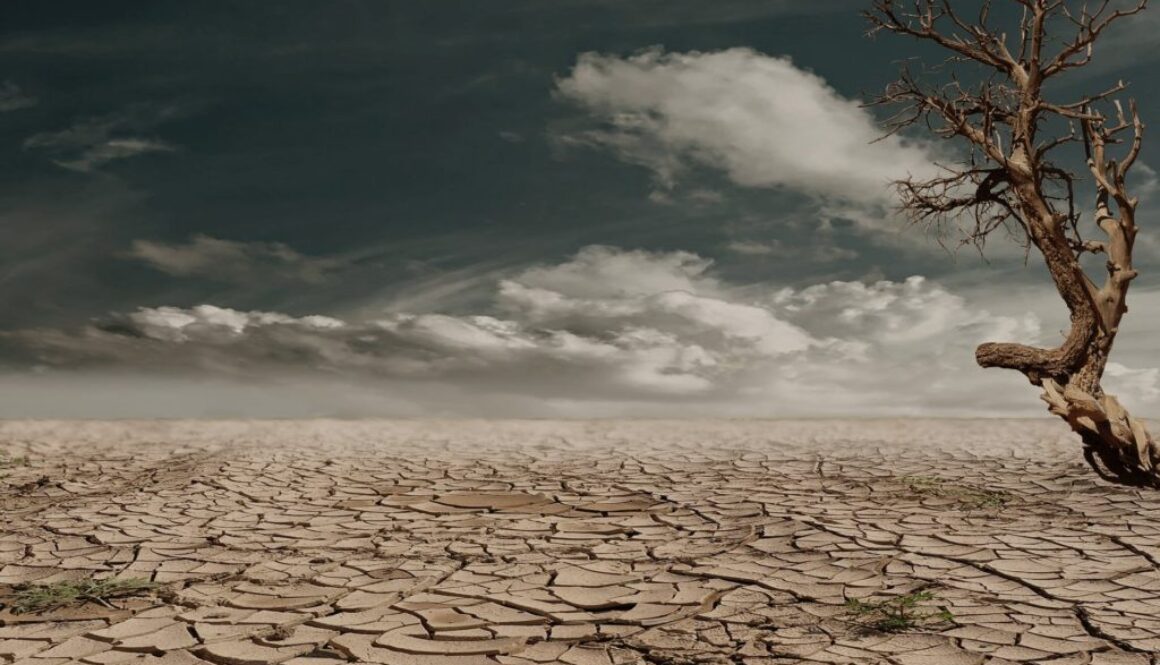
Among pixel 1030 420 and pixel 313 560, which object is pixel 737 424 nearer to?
pixel 1030 420

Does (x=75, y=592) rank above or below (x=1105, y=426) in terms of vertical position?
below

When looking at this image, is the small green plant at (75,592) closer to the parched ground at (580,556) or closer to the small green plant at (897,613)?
the parched ground at (580,556)

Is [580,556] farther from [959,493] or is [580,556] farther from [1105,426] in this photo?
[1105,426]

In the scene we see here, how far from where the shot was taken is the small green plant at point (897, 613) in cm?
301

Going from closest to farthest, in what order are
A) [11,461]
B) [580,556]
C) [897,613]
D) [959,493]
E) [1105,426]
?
[897,613] < [580,556] < [1105,426] < [959,493] < [11,461]

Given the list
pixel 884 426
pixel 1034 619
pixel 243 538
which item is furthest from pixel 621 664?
pixel 884 426

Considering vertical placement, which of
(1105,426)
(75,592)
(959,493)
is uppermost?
(1105,426)

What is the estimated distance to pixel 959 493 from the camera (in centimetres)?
567

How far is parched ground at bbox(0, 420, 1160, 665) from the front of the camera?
296 cm

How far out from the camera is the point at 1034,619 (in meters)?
3.13

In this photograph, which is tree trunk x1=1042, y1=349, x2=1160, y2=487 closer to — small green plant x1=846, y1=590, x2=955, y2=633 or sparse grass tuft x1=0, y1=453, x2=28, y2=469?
small green plant x1=846, y1=590, x2=955, y2=633

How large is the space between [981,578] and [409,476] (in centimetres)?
382

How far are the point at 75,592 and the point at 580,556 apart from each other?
191 centimetres

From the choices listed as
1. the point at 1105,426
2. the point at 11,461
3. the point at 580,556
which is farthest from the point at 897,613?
the point at 11,461
